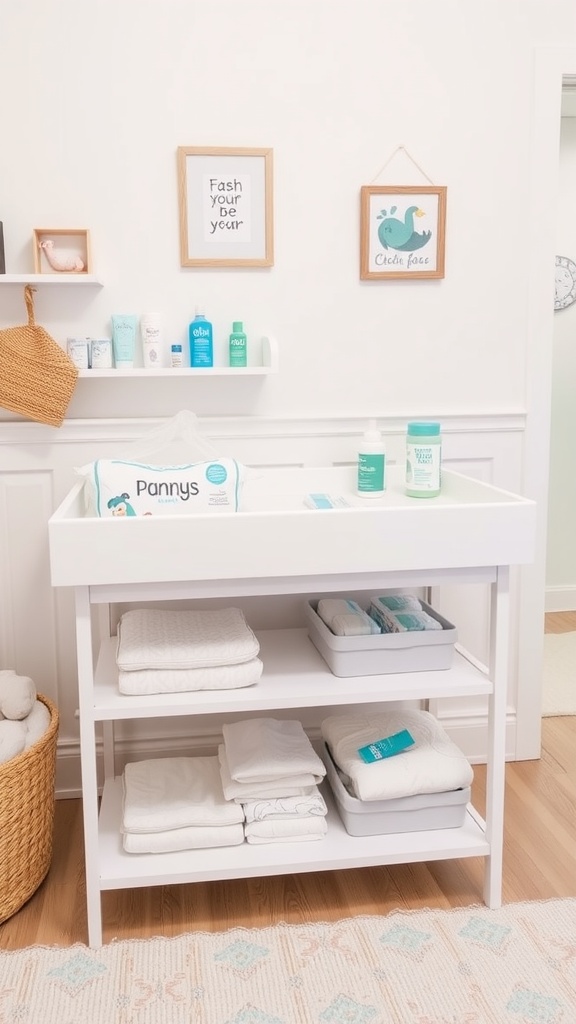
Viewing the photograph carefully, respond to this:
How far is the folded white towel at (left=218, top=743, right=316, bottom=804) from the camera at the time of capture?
1.96 meters

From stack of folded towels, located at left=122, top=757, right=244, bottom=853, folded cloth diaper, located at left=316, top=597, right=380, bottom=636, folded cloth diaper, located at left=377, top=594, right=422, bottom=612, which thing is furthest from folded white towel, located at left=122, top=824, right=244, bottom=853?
folded cloth diaper, located at left=377, top=594, right=422, bottom=612

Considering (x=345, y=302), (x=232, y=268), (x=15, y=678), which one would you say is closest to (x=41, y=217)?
(x=232, y=268)

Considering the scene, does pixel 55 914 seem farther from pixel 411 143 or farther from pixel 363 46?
pixel 363 46

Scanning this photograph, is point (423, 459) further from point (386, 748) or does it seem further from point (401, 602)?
point (386, 748)

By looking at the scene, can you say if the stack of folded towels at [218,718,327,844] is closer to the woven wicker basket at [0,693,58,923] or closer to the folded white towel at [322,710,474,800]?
the folded white towel at [322,710,474,800]

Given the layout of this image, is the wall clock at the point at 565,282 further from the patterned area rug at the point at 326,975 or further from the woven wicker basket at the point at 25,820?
the woven wicker basket at the point at 25,820

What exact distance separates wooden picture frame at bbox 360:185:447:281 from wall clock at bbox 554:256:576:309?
1.68m

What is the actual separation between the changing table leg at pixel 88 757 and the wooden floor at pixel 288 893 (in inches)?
4.4

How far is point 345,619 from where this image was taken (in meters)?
2.01

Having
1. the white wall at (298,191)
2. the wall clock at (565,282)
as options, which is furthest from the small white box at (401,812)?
the wall clock at (565,282)

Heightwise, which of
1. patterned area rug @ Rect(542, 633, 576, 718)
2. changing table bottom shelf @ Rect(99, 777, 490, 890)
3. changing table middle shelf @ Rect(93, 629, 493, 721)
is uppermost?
changing table middle shelf @ Rect(93, 629, 493, 721)

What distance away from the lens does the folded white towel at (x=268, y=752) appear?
6.46ft

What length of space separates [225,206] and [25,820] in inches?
58.0

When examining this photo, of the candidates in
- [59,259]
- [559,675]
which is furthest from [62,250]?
[559,675]
